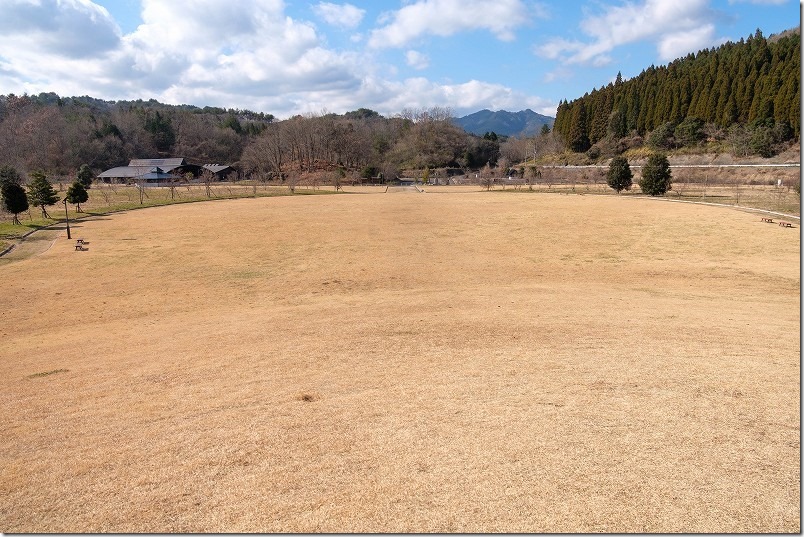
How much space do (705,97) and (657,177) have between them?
140 ft

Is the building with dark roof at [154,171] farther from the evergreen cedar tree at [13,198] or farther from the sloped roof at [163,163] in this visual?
the evergreen cedar tree at [13,198]

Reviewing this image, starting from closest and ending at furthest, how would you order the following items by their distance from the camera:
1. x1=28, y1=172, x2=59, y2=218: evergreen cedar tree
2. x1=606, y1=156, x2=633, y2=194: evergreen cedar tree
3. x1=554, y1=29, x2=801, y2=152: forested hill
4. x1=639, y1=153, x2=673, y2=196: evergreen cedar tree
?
x1=28, y1=172, x2=59, y2=218: evergreen cedar tree < x1=639, y1=153, x2=673, y2=196: evergreen cedar tree < x1=606, y1=156, x2=633, y2=194: evergreen cedar tree < x1=554, y1=29, x2=801, y2=152: forested hill

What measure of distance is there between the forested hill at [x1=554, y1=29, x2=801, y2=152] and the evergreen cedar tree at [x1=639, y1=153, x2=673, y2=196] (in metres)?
21.9

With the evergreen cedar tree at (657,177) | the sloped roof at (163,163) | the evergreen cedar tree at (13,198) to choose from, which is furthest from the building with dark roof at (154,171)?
the evergreen cedar tree at (657,177)

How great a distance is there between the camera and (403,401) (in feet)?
21.8

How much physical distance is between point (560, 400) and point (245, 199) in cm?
5526

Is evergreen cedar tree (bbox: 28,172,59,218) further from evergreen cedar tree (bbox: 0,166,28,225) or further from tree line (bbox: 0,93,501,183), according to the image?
tree line (bbox: 0,93,501,183)

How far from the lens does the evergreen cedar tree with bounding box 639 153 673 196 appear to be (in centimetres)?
4766

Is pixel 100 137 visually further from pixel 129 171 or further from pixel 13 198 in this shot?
pixel 13 198

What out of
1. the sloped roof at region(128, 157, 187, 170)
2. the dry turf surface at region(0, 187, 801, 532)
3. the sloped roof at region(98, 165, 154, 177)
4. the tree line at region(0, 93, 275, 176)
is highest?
the tree line at region(0, 93, 275, 176)

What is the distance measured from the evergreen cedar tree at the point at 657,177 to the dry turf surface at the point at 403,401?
3096 centimetres

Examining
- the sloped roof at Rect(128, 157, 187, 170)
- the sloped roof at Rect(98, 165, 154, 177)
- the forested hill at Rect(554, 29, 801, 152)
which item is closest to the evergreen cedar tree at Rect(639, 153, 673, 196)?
the forested hill at Rect(554, 29, 801, 152)

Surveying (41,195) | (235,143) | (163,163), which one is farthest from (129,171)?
(41,195)

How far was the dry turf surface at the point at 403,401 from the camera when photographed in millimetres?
4191
